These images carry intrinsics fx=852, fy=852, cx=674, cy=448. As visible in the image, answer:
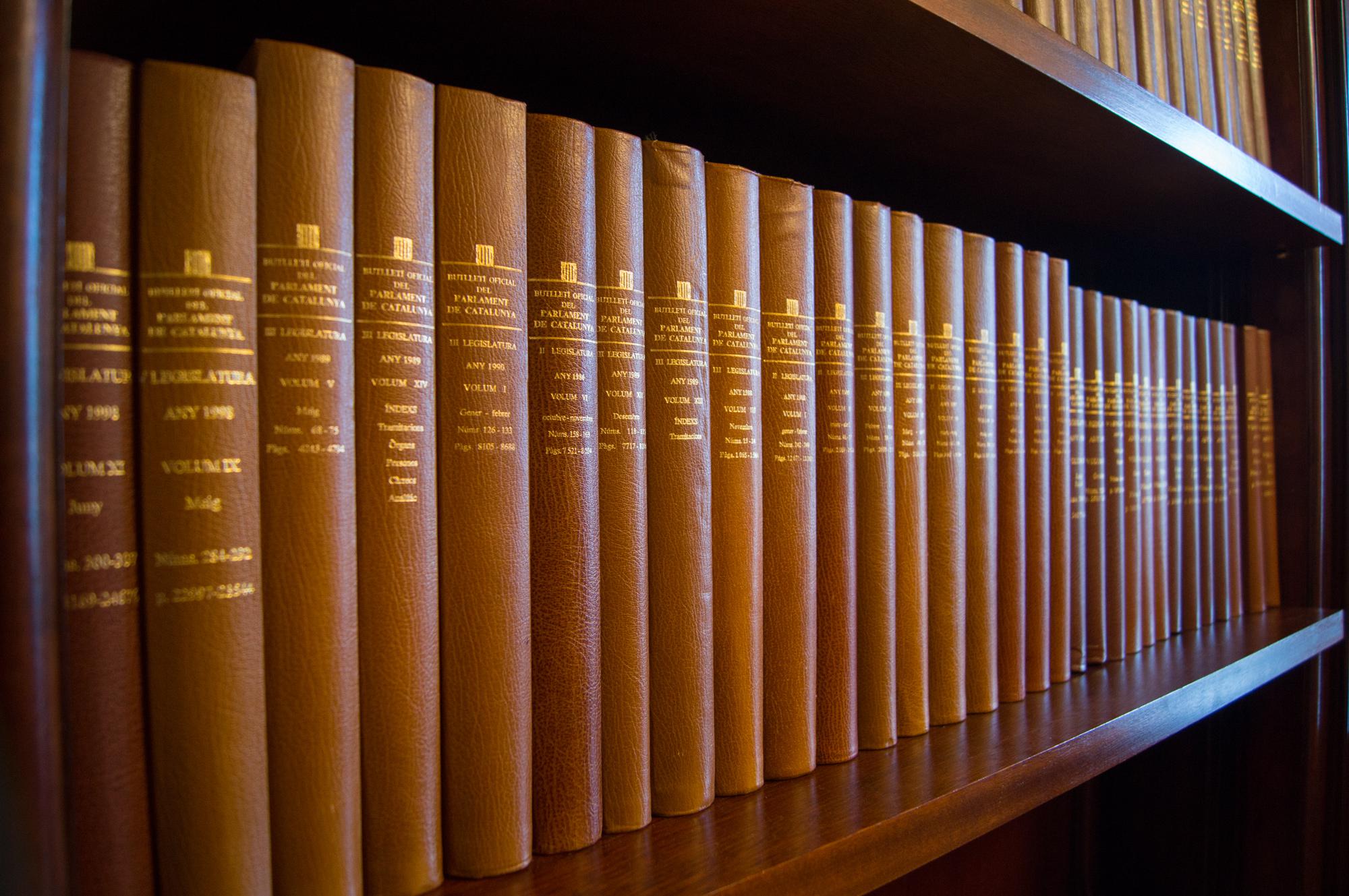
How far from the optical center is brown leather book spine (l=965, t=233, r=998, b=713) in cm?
63

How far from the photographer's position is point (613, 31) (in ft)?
1.64

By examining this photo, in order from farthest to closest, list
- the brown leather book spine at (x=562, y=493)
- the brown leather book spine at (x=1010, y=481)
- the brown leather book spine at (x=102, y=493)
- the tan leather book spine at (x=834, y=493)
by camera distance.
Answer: the brown leather book spine at (x=1010, y=481), the tan leather book spine at (x=834, y=493), the brown leather book spine at (x=562, y=493), the brown leather book spine at (x=102, y=493)

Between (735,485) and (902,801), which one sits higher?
(735,485)

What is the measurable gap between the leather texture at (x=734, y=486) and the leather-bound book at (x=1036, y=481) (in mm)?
301

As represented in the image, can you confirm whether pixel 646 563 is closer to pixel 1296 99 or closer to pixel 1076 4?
pixel 1076 4

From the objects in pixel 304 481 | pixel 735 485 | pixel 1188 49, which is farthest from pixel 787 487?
pixel 1188 49

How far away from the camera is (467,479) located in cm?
38

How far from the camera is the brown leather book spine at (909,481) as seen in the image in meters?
0.57

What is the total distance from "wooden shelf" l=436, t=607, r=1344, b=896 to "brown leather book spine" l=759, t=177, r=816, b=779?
0.11 ft

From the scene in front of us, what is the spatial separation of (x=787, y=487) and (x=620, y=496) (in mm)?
119

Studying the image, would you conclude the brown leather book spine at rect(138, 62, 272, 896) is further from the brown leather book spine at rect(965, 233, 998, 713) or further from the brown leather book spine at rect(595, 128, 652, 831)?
the brown leather book spine at rect(965, 233, 998, 713)

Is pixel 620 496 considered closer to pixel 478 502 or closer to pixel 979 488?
pixel 478 502

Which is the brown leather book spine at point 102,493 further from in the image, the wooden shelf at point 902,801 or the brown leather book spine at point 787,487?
the brown leather book spine at point 787,487

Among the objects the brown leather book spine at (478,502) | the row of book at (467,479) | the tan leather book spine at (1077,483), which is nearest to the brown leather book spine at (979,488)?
the row of book at (467,479)
